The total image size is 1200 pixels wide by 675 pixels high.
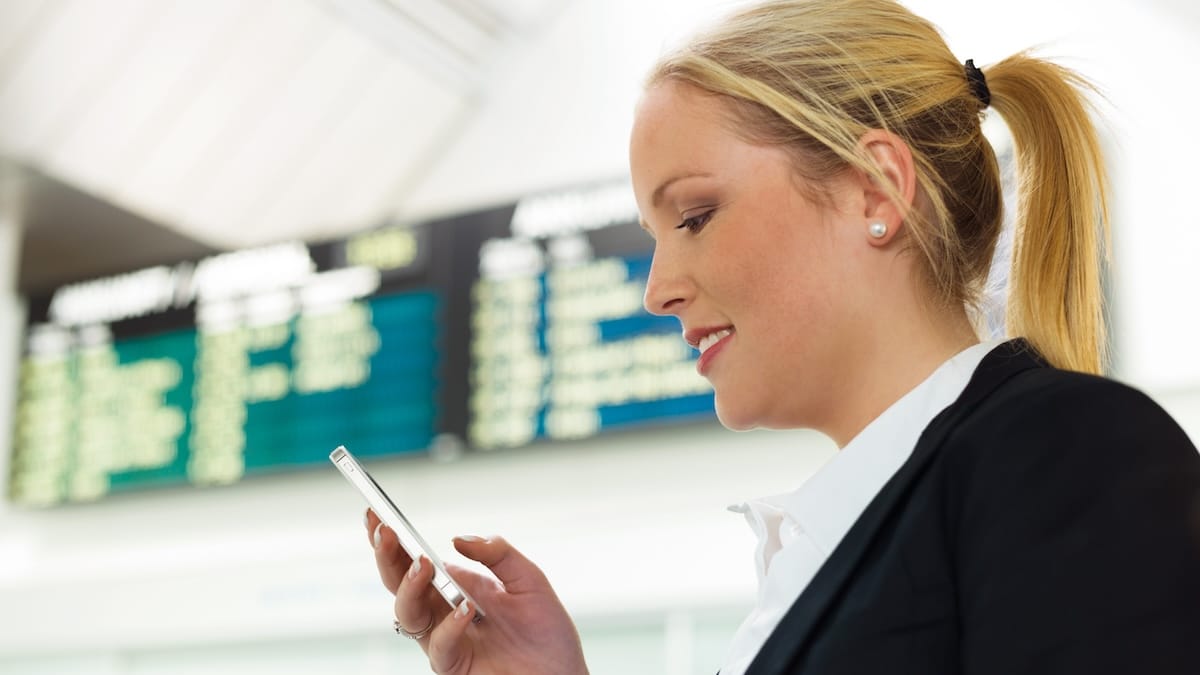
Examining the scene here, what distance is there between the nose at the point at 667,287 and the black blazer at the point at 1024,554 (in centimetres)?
21

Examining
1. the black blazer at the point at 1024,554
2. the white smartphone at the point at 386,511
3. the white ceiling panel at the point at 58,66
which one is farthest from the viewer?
the white ceiling panel at the point at 58,66

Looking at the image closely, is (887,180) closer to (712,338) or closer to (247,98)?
(712,338)

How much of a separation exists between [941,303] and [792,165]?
13 centimetres

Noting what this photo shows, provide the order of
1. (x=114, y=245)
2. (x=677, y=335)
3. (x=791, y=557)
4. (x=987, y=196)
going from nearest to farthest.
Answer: (x=791, y=557)
(x=987, y=196)
(x=677, y=335)
(x=114, y=245)

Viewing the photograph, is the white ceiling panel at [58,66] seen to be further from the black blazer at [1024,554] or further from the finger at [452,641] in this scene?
the black blazer at [1024,554]

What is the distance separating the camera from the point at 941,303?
0.83 metres

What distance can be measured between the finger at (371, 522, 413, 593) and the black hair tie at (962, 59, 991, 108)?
0.51 meters

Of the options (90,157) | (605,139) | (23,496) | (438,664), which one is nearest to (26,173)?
(90,157)

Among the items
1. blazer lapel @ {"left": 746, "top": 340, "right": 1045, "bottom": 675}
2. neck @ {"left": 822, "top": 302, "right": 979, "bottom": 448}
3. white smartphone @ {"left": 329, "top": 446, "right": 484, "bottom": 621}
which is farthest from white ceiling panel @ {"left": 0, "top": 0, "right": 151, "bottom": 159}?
blazer lapel @ {"left": 746, "top": 340, "right": 1045, "bottom": 675}

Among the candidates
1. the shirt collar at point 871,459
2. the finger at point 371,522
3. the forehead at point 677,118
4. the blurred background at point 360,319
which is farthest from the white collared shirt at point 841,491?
the blurred background at point 360,319

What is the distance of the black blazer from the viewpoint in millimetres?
554

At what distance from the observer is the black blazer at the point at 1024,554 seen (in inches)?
21.8

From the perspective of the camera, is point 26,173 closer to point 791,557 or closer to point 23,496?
point 23,496

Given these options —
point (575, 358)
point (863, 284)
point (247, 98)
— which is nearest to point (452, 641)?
point (863, 284)
